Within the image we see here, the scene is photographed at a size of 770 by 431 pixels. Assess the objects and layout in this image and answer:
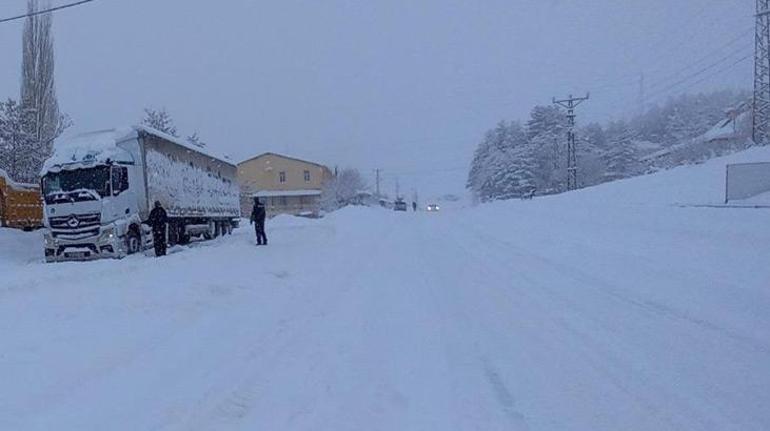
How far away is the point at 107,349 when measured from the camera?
649 centimetres

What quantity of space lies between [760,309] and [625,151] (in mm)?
73898

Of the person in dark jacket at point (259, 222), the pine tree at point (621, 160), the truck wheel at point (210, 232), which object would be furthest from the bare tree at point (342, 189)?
the person in dark jacket at point (259, 222)

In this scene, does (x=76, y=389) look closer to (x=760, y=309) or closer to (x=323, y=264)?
(x=760, y=309)

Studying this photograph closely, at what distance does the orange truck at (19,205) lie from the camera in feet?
83.4

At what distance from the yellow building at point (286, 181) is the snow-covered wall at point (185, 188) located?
48.3m

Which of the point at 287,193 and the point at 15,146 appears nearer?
the point at 15,146

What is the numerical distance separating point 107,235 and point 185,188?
20.6 feet

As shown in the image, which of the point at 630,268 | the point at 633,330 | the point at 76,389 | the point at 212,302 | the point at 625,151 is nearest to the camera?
the point at 76,389

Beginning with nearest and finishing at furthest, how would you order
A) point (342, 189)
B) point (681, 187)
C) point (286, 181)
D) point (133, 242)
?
point (133, 242), point (681, 187), point (286, 181), point (342, 189)

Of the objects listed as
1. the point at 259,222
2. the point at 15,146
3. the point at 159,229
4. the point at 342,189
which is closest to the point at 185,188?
the point at 259,222

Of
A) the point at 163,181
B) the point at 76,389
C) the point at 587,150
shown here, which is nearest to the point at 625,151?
the point at 587,150

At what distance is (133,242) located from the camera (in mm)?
20891

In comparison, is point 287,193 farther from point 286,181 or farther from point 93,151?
point 93,151

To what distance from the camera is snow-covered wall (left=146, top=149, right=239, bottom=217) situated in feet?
71.6
